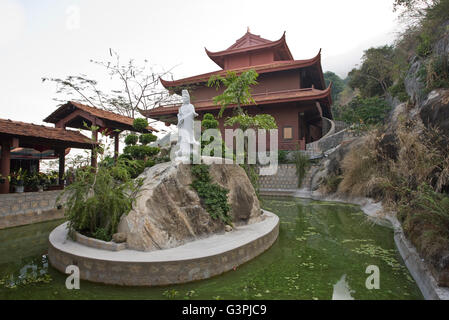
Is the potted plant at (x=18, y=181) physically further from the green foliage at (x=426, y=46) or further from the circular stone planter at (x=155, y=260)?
the green foliage at (x=426, y=46)

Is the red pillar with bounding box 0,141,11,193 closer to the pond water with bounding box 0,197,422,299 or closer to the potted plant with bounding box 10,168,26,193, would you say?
the potted plant with bounding box 10,168,26,193

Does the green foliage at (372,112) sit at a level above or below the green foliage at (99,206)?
above

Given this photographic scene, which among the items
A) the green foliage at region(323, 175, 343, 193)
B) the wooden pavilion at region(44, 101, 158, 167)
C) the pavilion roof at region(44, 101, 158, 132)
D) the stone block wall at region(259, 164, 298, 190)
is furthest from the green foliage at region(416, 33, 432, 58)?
the pavilion roof at region(44, 101, 158, 132)

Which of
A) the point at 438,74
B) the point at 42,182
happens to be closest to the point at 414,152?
the point at 438,74

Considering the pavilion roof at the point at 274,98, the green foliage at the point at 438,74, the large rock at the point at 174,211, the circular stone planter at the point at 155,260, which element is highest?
the pavilion roof at the point at 274,98

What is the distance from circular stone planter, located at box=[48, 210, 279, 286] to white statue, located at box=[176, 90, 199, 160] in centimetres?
226

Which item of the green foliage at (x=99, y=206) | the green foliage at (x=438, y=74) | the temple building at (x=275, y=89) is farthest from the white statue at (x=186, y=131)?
the temple building at (x=275, y=89)

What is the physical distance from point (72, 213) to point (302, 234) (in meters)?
5.33

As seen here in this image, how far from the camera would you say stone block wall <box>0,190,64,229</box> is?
7555mm

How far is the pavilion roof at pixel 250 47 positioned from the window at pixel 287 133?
7.05 metres

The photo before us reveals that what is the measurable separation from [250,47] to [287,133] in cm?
808

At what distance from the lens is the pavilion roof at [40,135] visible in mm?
7711
